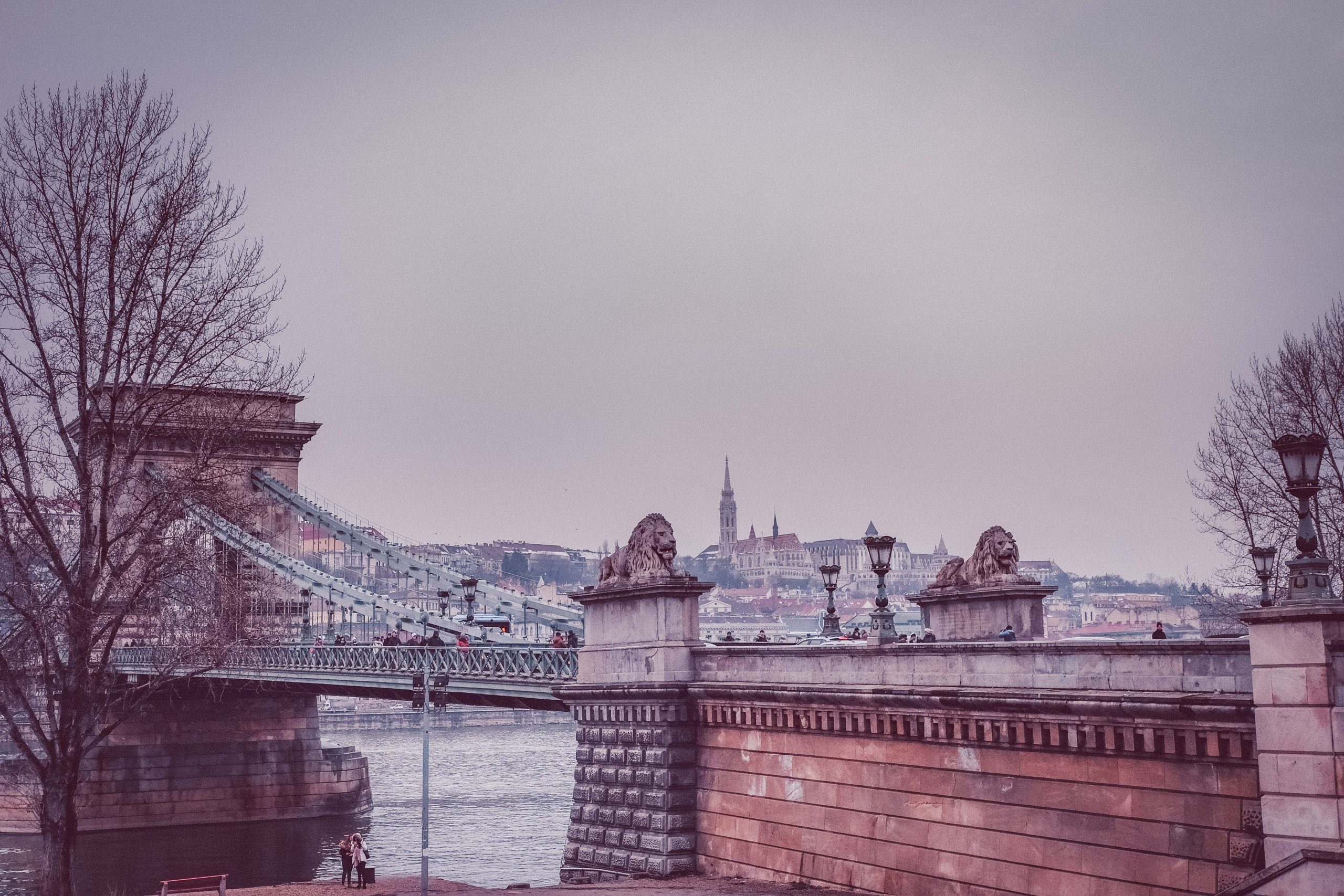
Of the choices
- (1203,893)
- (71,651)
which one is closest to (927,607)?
(1203,893)

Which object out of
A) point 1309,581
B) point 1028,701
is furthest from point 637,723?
point 1309,581

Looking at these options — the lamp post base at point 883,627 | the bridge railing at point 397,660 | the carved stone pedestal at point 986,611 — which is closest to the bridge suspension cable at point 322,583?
the bridge railing at point 397,660

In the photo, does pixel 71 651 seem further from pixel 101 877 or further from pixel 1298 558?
pixel 101 877

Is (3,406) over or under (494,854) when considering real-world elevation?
over

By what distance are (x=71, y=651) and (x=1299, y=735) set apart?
18.6 meters

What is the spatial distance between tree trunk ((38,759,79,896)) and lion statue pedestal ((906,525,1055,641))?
1641 cm

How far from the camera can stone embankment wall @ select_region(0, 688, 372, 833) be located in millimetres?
57031

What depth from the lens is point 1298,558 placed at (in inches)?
617

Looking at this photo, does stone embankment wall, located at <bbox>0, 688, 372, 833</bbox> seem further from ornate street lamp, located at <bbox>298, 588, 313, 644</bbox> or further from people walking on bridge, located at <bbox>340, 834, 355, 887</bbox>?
people walking on bridge, located at <bbox>340, 834, 355, 887</bbox>

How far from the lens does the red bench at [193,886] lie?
32.3 meters

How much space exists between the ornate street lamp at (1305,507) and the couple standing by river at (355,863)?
25176 mm

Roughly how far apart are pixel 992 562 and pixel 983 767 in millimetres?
9074

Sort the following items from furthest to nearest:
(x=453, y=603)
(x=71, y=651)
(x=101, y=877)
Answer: (x=453, y=603)
(x=101, y=877)
(x=71, y=651)

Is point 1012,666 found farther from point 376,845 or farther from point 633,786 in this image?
point 376,845
